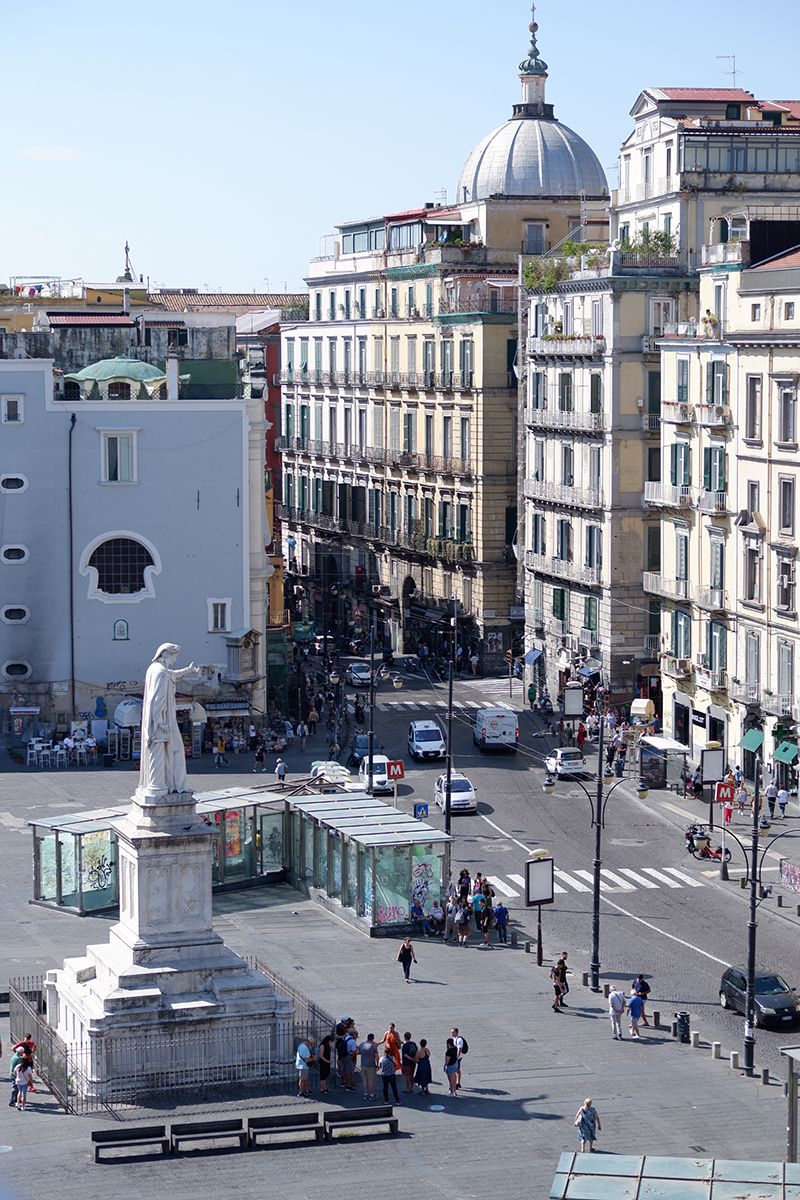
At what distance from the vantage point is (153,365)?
84.5 meters

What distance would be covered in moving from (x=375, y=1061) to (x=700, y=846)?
24.9m

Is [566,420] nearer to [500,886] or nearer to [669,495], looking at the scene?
[669,495]

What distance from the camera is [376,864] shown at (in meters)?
51.9

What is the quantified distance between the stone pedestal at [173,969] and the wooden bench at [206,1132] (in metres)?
2.94

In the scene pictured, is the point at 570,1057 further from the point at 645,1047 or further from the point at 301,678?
the point at 301,678

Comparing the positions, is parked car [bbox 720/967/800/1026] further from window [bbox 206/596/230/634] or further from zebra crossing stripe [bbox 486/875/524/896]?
window [bbox 206/596/230/634]

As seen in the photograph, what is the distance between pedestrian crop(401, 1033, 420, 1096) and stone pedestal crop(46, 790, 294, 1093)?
229cm

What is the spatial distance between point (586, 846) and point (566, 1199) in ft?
115

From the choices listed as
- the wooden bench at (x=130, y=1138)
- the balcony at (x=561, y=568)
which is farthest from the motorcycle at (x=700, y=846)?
the wooden bench at (x=130, y=1138)

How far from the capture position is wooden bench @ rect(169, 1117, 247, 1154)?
3600 cm

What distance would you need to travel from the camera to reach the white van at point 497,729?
7719cm

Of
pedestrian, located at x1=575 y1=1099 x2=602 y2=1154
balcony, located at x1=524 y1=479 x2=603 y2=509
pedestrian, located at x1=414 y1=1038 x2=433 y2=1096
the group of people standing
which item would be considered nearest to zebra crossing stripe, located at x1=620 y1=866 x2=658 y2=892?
the group of people standing

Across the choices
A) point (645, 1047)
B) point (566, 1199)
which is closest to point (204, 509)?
point (645, 1047)

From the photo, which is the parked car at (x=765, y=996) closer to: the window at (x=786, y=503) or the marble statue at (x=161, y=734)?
the marble statue at (x=161, y=734)
